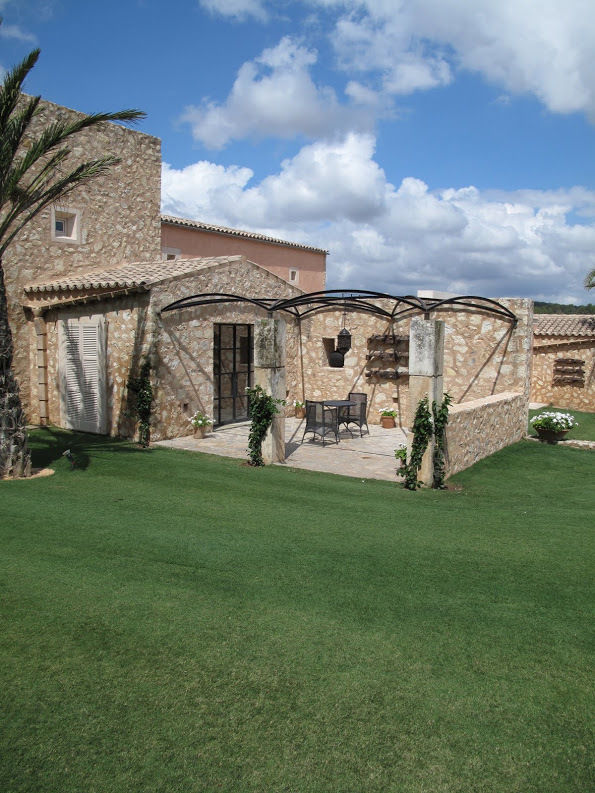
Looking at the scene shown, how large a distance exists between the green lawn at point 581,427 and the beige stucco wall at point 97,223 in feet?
35.5

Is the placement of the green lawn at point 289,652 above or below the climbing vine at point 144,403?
below

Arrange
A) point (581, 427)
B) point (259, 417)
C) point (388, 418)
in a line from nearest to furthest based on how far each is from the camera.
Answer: point (259, 417)
point (388, 418)
point (581, 427)

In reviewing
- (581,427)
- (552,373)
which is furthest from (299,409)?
(552,373)

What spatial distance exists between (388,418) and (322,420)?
2.74m

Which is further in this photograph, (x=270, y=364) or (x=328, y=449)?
(x=328, y=449)

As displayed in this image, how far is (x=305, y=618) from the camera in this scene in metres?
4.17

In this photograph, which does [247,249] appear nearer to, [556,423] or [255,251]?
[255,251]

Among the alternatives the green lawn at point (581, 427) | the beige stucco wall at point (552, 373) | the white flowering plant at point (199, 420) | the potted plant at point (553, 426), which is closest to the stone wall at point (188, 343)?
the white flowering plant at point (199, 420)

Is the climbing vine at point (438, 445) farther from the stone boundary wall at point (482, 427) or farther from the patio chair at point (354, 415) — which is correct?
the patio chair at point (354, 415)

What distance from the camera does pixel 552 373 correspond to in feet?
67.7

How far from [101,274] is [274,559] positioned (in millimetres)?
9702

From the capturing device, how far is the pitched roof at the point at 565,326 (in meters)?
20.3

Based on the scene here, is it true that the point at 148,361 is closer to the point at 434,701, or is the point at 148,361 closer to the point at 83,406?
the point at 83,406

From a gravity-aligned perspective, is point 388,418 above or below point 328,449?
above
